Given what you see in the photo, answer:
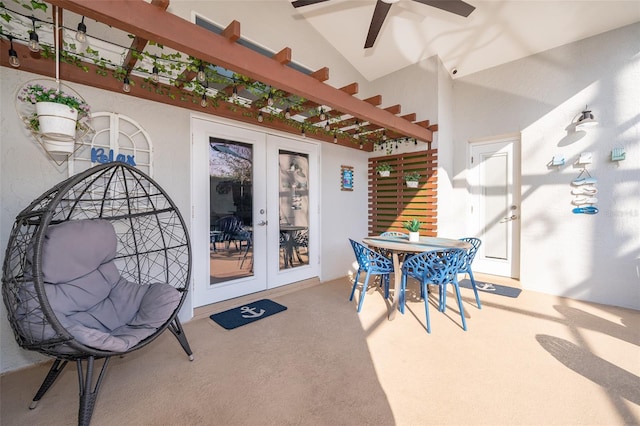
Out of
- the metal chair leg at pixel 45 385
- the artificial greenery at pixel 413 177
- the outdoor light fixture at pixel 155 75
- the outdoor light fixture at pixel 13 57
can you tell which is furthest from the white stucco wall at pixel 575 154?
the outdoor light fixture at pixel 13 57

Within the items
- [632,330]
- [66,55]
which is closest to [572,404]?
[632,330]

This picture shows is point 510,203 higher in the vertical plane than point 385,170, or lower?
lower

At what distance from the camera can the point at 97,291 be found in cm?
204

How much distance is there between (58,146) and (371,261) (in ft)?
10.1

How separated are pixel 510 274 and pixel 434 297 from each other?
165 centimetres

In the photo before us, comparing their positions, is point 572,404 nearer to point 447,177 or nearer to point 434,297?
point 434,297

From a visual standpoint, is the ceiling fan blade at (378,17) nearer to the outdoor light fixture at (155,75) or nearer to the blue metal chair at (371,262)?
the outdoor light fixture at (155,75)

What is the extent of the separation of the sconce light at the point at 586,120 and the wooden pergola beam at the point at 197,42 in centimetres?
300

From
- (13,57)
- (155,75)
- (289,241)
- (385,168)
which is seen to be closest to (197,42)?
(155,75)

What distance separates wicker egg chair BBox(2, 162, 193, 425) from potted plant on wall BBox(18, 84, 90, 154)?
34 cm

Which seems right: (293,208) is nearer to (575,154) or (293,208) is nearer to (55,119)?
(55,119)

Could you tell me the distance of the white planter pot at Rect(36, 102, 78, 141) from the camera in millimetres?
1904

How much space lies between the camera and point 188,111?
3008 mm

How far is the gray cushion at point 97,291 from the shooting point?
1784mm
